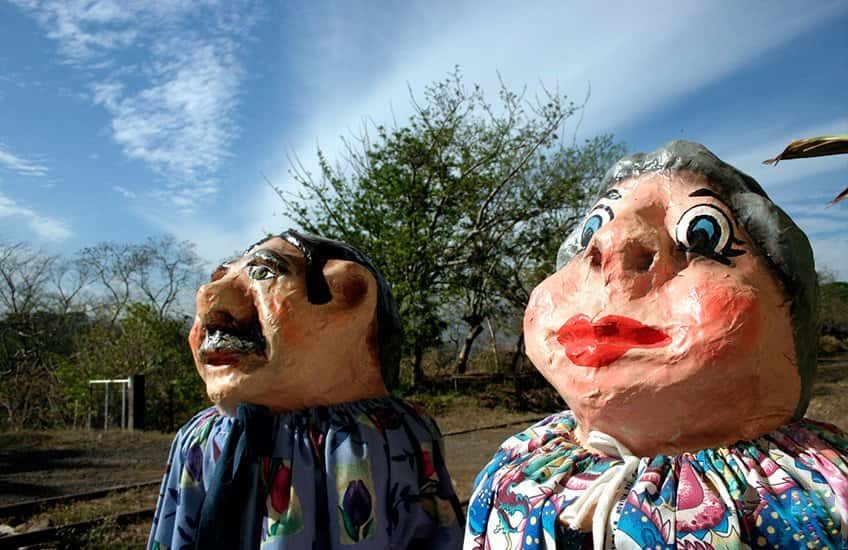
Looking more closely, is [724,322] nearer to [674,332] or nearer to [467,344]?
[674,332]

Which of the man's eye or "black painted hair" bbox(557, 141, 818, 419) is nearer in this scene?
"black painted hair" bbox(557, 141, 818, 419)

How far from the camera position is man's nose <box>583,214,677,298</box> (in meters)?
1.46

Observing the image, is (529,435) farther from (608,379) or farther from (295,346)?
(295,346)

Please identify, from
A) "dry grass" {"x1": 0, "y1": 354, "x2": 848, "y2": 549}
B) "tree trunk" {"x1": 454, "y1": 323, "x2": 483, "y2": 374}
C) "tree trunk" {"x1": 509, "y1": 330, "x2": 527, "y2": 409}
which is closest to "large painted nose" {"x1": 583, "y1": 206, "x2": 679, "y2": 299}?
"dry grass" {"x1": 0, "y1": 354, "x2": 848, "y2": 549}

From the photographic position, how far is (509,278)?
14.3m

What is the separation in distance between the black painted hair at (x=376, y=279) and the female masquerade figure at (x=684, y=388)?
2.98 feet

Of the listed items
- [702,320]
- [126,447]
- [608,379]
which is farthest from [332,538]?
[126,447]

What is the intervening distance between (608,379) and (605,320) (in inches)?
4.9

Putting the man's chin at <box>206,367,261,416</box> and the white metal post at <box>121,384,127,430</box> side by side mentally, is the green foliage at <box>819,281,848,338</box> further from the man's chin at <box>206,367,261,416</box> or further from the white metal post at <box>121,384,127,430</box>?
the man's chin at <box>206,367,261,416</box>

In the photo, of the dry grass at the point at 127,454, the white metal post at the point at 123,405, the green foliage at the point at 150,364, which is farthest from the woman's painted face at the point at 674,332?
the green foliage at the point at 150,364

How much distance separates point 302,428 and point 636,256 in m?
1.25

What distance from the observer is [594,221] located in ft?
5.50

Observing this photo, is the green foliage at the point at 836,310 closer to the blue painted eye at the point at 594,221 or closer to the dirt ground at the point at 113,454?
the dirt ground at the point at 113,454

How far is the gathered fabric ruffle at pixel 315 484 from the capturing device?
207cm
